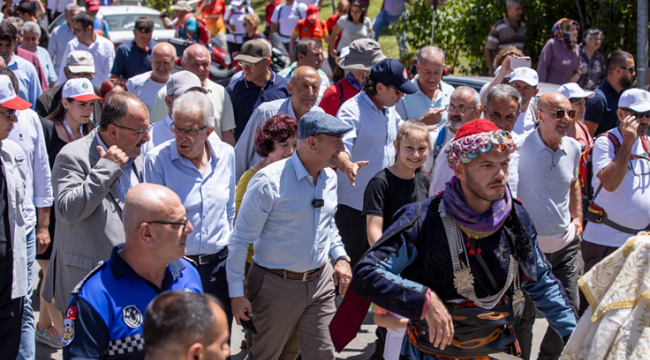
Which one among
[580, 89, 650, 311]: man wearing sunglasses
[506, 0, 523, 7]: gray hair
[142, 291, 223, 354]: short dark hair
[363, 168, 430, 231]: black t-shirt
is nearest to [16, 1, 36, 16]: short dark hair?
[506, 0, 523, 7]: gray hair

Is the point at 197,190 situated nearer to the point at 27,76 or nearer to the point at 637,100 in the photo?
the point at 637,100

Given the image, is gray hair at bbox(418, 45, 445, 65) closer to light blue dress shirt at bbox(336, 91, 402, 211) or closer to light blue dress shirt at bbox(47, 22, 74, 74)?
light blue dress shirt at bbox(336, 91, 402, 211)

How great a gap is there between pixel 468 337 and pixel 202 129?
223 cm

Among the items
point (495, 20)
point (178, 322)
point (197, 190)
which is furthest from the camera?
point (495, 20)

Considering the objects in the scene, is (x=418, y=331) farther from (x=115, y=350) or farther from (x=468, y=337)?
(x=115, y=350)

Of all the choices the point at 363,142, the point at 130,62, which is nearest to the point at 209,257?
the point at 363,142

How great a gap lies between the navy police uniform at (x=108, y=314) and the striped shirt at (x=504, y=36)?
32.9 feet

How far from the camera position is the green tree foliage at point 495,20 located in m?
12.1

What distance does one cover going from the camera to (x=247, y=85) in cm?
759

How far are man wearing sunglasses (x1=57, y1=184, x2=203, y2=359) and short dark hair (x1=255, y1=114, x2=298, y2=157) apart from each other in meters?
1.96

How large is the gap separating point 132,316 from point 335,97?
4233 millimetres

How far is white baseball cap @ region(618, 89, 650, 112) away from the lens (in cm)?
562

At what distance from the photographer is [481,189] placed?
330cm

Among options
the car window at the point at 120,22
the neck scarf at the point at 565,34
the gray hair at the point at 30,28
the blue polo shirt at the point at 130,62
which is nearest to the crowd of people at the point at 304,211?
the blue polo shirt at the point at 130,62
